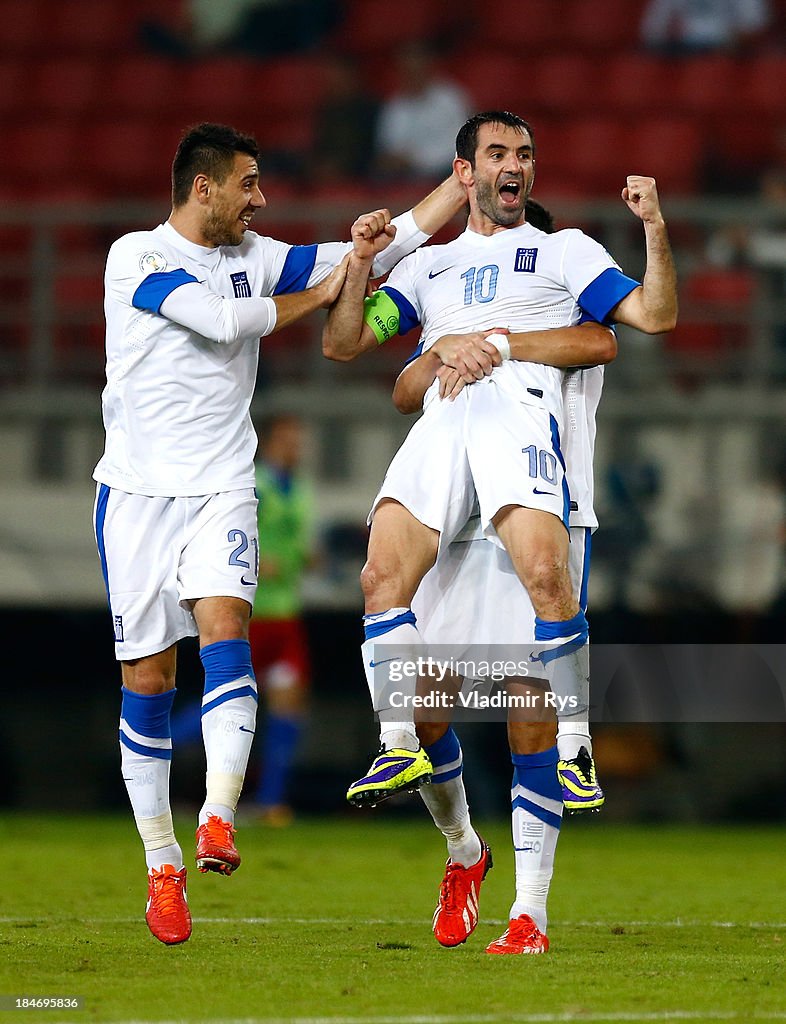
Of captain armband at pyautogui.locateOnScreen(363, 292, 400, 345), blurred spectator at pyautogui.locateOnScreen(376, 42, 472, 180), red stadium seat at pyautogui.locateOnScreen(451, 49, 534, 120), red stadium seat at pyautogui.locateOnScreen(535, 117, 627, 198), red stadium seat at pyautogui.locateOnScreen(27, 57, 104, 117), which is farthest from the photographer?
red stadium seat at pyautogui.locateOnScreen(27, 57, 104, 117)

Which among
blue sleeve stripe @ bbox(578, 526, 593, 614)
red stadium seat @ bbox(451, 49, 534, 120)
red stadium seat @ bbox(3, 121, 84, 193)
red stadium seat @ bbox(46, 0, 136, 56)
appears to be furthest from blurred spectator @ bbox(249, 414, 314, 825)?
red stadium seat @ bbox(46, 0, 136, 56)

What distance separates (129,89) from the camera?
15.7 m

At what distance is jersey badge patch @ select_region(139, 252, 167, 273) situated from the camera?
5.93 metres

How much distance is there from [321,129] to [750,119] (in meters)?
3.59

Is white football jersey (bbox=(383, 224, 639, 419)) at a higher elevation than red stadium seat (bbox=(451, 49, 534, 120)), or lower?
lower

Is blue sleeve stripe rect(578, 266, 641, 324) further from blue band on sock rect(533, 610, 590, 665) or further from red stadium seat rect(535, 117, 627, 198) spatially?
red stadium seat rect(535, 117, 627, 198)

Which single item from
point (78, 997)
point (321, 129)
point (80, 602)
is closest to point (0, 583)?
point (80, 602)

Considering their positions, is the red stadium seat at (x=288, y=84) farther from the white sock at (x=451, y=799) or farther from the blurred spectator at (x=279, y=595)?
the white sock at (x=451, y=799)

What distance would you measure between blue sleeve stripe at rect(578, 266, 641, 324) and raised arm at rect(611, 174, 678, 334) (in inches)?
4.4

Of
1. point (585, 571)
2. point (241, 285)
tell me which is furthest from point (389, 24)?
point (585, 571)

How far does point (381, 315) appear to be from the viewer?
6227 mm

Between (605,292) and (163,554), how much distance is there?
175 centimetres

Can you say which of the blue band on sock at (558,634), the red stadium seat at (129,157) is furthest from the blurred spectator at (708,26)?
the blue band on sock at (558,634)

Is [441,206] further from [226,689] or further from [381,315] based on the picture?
[226,689]
